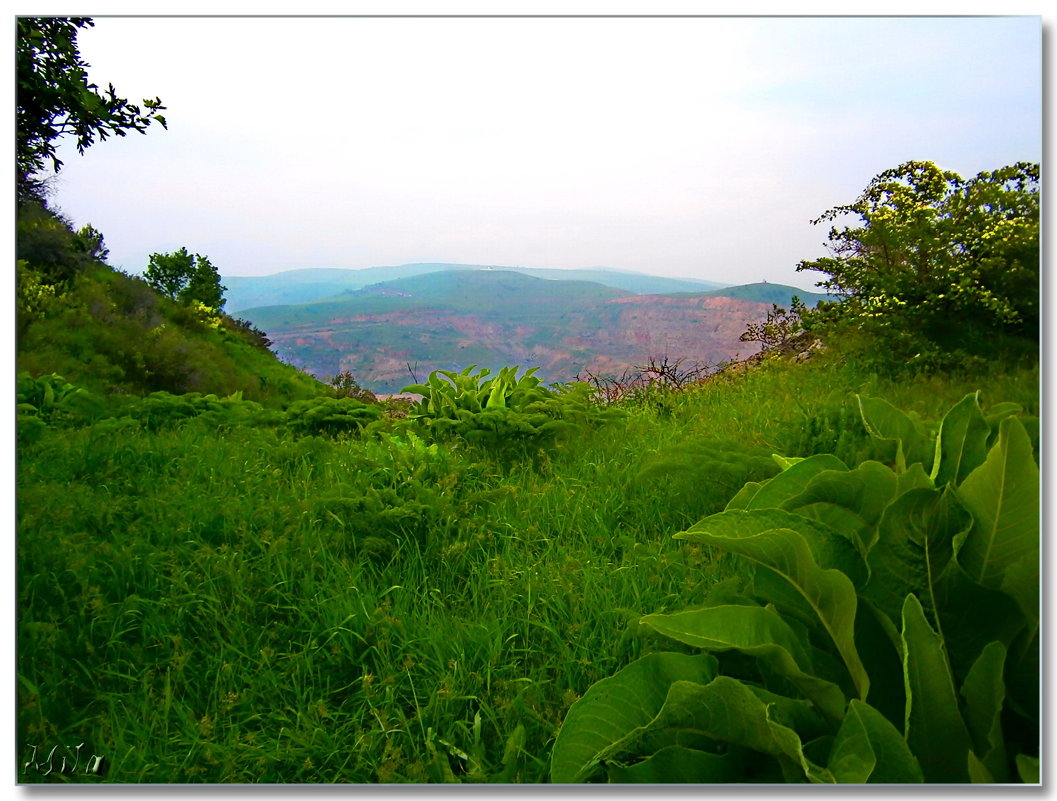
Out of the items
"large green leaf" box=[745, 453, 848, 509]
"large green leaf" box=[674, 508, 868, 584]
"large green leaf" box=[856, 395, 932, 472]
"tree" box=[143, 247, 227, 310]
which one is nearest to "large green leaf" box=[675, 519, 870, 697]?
"large green leaf" box=[674, 508, 868, 584]

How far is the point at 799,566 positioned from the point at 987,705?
35 centimetres

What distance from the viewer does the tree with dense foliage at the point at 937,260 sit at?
1684mm

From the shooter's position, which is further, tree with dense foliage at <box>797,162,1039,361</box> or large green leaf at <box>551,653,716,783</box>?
tree with dense foliage at <box>797,162,1039,361</box>

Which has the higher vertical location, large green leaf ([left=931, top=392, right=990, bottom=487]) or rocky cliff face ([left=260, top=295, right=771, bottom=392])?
rocky cliff face ([left=260, top=295, right=771, bottom=392])

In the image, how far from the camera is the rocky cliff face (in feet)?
6.70

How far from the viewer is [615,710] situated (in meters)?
1.04

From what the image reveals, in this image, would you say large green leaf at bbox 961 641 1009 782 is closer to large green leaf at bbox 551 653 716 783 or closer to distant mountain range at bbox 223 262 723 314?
large green leaf at bbox 551 653 716 783

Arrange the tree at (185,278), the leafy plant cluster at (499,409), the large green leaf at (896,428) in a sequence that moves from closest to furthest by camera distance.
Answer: the large green leaf at (896,428)
the tree at (185,278)
the leafy plant cluster at (499,409)

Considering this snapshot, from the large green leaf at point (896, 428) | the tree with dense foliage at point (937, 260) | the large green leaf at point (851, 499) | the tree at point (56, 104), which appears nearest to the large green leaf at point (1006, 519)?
the large green leaf at point (851, 499)

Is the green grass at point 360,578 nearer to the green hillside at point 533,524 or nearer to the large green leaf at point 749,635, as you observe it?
the green hillside at point 533,524

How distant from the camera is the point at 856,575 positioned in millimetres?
1153

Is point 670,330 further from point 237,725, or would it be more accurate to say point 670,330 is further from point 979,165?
point 237,725

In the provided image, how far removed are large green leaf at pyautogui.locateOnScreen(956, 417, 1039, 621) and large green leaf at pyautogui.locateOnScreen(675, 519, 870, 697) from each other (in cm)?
23

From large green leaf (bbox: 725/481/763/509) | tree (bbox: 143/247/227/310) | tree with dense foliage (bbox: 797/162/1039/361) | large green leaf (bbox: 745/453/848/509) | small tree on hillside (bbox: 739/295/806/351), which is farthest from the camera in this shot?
small tree on hillside (bbox: 739/295/806/351)
